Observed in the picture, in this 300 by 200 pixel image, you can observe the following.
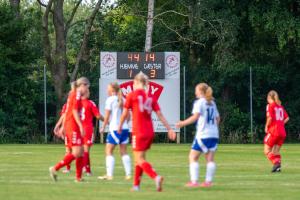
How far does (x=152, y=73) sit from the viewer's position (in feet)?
156

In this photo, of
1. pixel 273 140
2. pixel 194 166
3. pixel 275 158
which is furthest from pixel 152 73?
pixel 194 166

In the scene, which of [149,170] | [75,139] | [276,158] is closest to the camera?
[149,170]

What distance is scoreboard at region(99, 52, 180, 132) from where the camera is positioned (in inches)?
1855

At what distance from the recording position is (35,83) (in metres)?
50.5

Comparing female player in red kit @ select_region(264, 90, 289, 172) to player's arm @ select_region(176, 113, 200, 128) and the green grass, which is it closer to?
the green grass

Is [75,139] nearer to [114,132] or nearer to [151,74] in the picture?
[114,132]

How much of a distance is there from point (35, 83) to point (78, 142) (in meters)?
30.5

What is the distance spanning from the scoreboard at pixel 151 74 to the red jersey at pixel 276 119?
2072cm

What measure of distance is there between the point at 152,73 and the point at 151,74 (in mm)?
61

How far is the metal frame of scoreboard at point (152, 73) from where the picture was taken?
4712 cm

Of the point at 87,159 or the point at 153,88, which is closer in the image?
the point at 87,159

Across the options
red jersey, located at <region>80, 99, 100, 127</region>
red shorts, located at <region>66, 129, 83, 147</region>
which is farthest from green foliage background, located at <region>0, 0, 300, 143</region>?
red shorts, located at <region>66, 129, 83, 147</region>

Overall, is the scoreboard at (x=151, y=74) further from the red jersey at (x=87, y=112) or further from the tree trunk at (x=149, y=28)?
the red jersey at (x=87, y=112)

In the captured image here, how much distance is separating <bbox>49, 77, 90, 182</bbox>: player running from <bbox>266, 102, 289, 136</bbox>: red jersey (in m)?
6.68
